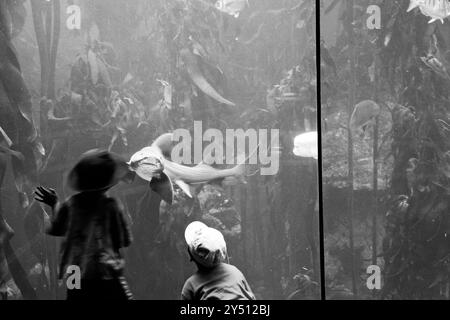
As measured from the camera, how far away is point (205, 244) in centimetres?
351

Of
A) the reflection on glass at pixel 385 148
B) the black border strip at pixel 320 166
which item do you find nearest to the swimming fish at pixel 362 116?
the reflection on glass at pixel 385 148

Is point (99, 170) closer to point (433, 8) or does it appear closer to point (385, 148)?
point (385, 148)

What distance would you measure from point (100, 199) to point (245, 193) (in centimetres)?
70

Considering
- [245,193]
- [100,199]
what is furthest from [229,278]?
[100,199]

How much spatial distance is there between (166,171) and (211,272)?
53 cm

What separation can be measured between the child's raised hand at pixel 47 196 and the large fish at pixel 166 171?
39cm

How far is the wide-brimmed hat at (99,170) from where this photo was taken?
11.5 feet

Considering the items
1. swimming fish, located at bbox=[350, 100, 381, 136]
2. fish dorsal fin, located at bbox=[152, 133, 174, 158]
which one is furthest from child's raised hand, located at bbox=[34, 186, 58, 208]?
swimming fish, located at bbox=[350, 100, 381, 136]

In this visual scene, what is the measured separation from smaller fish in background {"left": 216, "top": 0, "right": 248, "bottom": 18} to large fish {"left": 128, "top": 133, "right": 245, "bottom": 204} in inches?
26.5

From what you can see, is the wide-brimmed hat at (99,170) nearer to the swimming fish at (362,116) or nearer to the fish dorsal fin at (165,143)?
the fish dorsal fin at (165,143)

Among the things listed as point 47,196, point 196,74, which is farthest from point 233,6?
point 47,196

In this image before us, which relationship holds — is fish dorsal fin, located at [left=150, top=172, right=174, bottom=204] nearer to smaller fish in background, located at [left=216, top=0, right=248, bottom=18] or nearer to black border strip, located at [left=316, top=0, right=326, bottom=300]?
black border strip, located at [left=316, top=0, right=326, bottom=300]
